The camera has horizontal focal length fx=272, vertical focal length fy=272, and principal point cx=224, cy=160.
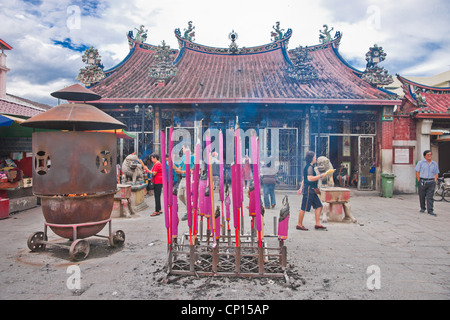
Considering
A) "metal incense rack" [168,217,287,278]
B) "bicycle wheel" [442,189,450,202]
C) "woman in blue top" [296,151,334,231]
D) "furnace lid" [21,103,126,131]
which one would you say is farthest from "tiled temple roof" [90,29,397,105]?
"metal incense rack" [168,217,287,278]

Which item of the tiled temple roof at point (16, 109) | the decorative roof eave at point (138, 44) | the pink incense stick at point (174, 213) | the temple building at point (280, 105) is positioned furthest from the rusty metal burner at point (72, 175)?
the decorative roof eave at point (138, 44)

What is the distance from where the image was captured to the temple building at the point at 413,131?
11516 mm

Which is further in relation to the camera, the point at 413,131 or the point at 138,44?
the point at 138,44

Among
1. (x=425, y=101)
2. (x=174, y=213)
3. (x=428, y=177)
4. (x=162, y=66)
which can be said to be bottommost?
(x=174, y=213)

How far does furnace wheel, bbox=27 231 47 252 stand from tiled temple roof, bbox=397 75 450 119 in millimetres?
13354

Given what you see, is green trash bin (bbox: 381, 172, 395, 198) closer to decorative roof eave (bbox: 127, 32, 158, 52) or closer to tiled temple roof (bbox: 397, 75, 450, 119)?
tiled temple roof (bbox: 397, 75, 450, 119)

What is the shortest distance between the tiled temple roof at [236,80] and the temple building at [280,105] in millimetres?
45

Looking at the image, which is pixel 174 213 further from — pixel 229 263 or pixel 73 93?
pixel 73 93

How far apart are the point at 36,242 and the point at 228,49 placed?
1386cm

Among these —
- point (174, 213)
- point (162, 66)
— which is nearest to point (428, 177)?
point (174, 213)

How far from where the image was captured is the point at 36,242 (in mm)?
4555

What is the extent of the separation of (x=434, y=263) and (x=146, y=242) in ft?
15.6

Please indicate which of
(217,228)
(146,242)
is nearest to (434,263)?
(217,228)

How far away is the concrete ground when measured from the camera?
316 cm
